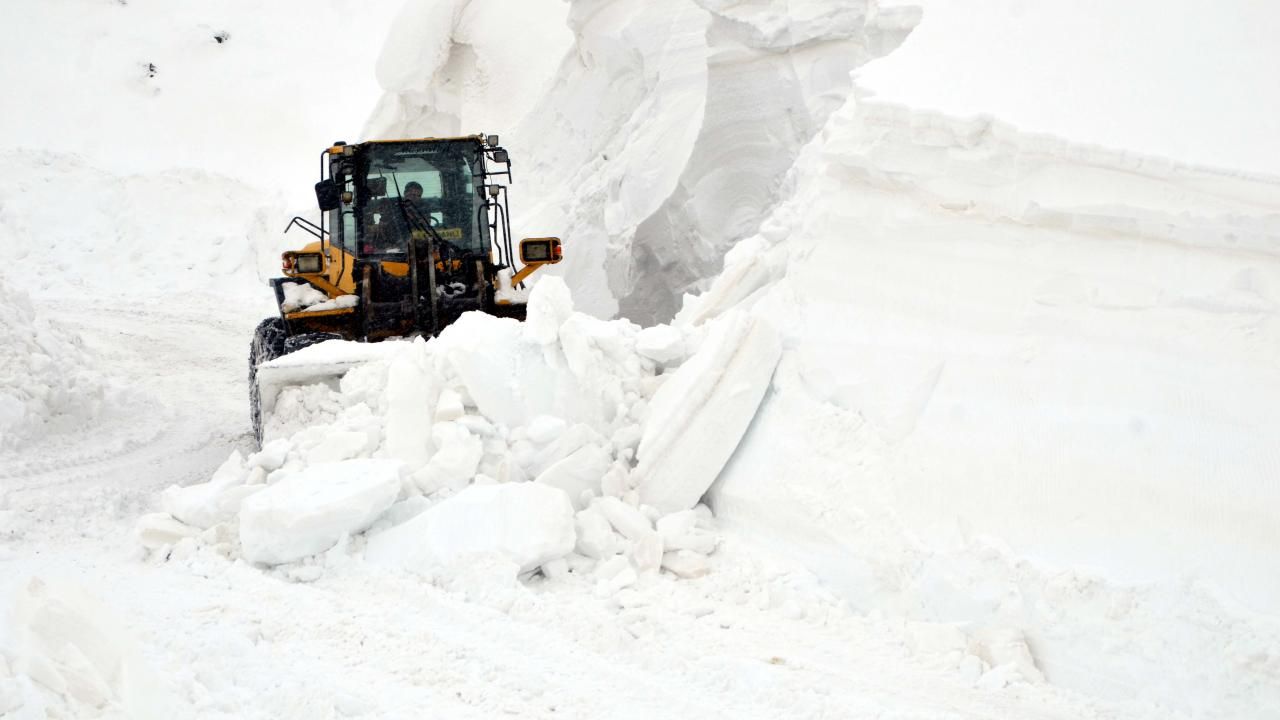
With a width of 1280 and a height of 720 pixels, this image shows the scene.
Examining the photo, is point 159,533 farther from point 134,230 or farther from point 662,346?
point 134,230

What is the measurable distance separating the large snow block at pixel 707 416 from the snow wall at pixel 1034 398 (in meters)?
0.11

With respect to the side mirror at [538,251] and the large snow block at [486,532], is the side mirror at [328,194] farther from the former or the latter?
the large snow block at [486,532]

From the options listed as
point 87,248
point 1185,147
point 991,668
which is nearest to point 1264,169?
point 1185,147

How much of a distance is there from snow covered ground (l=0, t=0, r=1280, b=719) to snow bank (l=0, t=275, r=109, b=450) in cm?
10

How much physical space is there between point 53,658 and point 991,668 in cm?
256

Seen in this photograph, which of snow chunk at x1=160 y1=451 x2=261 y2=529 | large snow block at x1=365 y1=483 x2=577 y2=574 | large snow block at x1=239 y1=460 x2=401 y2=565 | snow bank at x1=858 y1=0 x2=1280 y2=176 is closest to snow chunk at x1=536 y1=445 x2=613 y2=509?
large snow block at x1=365 y1=483 x2=577 y2=574

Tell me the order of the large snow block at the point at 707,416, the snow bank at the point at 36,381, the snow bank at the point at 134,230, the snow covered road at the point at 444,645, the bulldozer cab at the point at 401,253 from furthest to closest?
the snow bank at the point at 134,230 < the bulldozer cab at the point at 401,253 < the snow bank at the point at 36,381 < the large snow block at the point at 707,416 < the snow covered road at the point at 444,645

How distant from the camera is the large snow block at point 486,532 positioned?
367 centimetres

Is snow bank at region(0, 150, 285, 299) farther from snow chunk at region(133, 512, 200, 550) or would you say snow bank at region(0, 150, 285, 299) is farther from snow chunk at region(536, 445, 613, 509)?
snow chunk at region(536, 445, 613, 509)

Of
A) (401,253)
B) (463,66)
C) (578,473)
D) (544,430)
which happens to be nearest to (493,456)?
(544,430)

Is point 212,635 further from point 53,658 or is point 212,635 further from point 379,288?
point 379,288

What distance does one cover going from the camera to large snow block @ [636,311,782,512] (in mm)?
4305

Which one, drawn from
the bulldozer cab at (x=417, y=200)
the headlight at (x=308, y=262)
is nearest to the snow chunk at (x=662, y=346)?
the bulldozer cab at (x=417, y=200)

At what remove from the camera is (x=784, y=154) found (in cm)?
890
